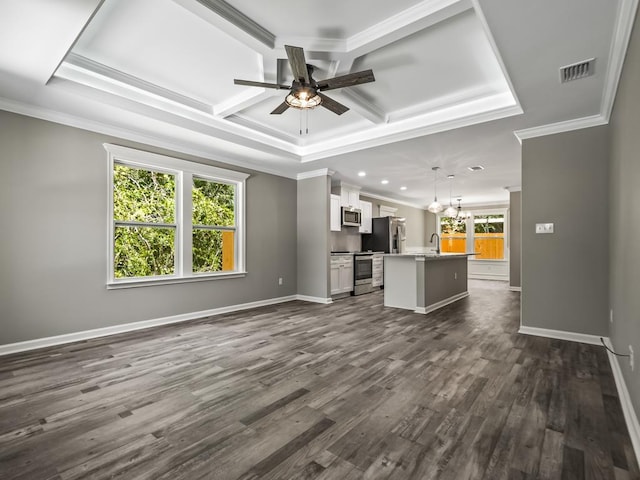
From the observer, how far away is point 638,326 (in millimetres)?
1893

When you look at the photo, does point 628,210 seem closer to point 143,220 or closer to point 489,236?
point 143,220

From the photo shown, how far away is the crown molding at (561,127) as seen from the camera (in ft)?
12.0

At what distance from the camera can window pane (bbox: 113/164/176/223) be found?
427 centimetres

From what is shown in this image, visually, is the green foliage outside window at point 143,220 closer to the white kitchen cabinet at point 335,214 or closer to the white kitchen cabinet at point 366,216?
the white kitchen cabinet at point 335,214

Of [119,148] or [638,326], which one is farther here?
[119,148]

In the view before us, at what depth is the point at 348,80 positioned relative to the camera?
2.67 meters

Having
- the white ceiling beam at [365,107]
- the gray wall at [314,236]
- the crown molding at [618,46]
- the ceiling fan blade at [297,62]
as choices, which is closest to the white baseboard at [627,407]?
the crown molding at [618,46]

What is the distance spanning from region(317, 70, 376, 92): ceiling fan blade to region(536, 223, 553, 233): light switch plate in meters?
2.92

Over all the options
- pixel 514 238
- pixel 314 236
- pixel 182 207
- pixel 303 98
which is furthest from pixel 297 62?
pixel 514 238

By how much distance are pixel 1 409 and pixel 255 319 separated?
290 cm

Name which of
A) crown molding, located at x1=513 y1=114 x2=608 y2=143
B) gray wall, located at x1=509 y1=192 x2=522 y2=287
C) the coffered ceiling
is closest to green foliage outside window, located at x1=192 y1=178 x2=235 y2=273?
the coffered ceiling

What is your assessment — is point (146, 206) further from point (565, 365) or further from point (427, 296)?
point (565, 365)

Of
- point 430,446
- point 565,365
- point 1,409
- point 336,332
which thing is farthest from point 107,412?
point 565,365

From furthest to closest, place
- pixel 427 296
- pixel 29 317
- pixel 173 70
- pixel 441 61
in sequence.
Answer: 1. pixel 427 296
2. pixel 29 317
3. pixel 173 70
4. pixel 441 61
